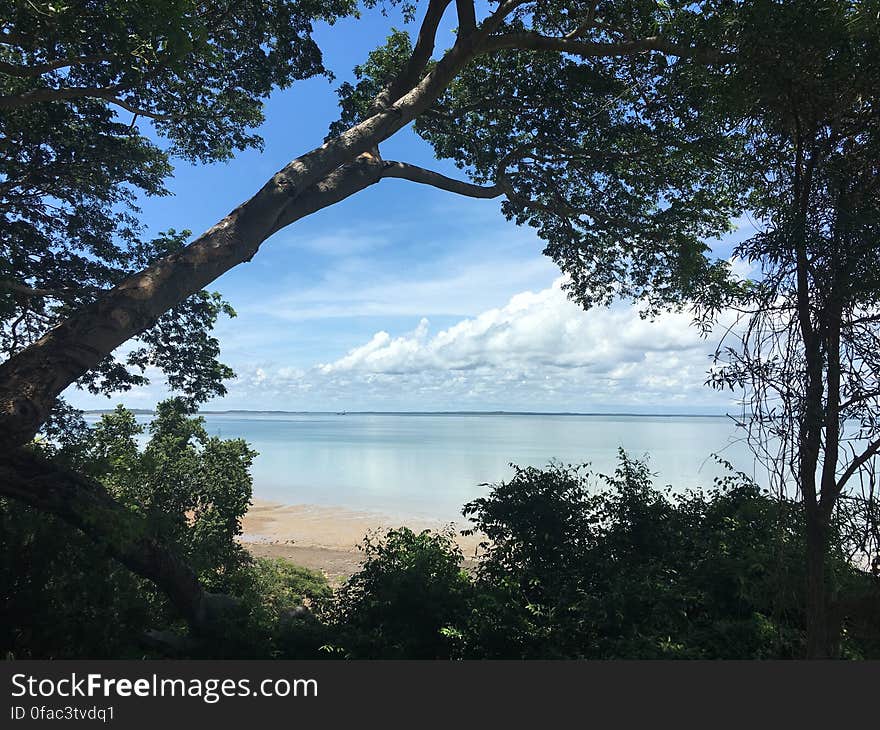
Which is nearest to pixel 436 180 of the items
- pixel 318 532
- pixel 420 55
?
pixel 420 55

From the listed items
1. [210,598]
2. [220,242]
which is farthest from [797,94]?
[210,598]

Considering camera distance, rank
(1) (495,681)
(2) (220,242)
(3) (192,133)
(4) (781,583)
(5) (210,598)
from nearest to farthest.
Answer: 1. (1) (495,681)
2. (4) (781,583)
3. (2) (220,242)
4. (5) (210,598)
5. (3) (192,133)

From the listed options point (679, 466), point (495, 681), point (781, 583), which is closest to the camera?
point (495, 681)

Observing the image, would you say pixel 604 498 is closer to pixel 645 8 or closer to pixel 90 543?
pixel 90 543

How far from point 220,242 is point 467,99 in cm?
561

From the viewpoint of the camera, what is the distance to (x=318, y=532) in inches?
704

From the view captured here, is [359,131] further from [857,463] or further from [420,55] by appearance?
[857,463]

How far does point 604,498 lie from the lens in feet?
21.6

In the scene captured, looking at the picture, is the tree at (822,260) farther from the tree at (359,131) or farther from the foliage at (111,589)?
the foliage at (111,589)

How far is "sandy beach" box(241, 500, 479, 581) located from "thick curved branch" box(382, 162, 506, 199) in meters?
7.57

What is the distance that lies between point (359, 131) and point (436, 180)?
1842mm

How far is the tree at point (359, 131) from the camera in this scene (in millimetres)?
4758

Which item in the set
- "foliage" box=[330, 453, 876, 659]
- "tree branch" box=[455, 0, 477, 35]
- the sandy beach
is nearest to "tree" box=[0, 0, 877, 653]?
"tree branch" box=[455, 0, 477, 35]

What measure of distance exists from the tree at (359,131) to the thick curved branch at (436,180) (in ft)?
0.08
